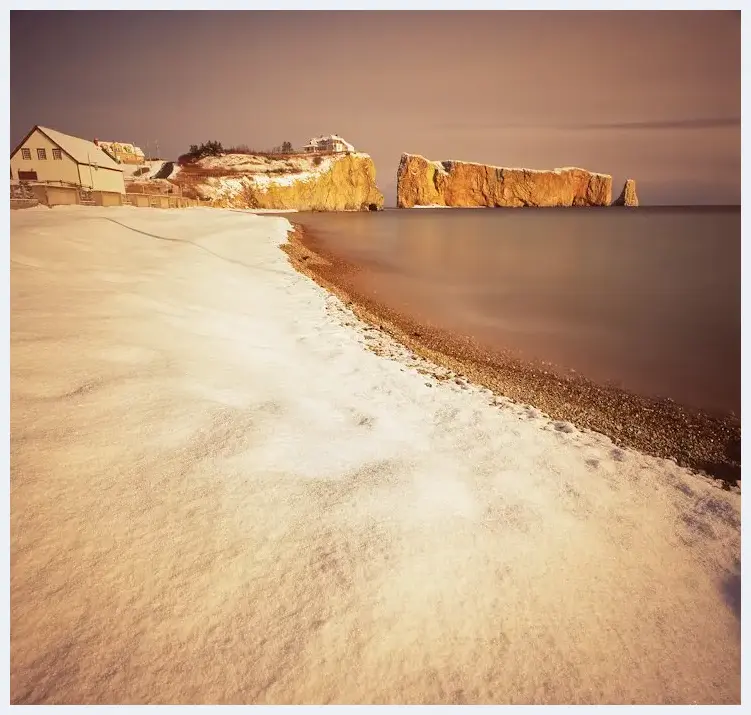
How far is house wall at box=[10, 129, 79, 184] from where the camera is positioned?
102 ft

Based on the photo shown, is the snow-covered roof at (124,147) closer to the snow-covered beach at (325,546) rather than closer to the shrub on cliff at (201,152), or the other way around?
the shrub on cliff at (201,152)

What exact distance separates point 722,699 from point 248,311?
6.83 metres

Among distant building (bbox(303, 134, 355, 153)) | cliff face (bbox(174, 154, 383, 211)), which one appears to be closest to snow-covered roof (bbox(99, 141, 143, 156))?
cliff face (bbox(174, 154, 383, 211))

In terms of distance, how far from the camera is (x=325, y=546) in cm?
217

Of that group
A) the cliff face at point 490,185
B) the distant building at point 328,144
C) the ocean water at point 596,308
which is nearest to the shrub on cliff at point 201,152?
the distant building at point 328,144

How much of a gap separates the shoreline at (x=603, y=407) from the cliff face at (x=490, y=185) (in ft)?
465

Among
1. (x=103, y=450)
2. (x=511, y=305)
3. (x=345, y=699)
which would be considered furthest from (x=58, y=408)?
(x=511, y=305)

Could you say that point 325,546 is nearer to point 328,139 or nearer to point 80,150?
point 80,150

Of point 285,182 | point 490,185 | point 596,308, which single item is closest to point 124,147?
point 285,182

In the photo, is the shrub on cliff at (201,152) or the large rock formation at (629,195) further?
the large rock formation at (629,195)

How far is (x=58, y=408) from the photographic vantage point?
2.73 metres

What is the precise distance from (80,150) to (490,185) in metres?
144

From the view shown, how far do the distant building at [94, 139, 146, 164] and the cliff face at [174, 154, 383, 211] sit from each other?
47.8 feet

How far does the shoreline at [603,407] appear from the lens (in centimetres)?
438
